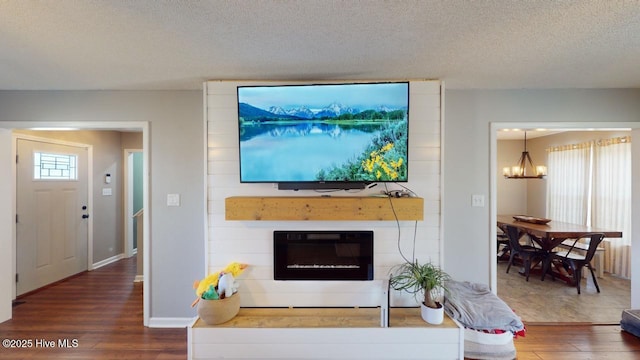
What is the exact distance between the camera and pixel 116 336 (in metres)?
2.60

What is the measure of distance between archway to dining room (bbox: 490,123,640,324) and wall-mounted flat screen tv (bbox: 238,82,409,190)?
45.7 inches

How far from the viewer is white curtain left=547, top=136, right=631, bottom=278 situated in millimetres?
4066

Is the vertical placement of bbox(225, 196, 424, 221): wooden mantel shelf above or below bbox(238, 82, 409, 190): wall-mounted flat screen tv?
below

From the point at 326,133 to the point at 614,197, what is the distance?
466cm

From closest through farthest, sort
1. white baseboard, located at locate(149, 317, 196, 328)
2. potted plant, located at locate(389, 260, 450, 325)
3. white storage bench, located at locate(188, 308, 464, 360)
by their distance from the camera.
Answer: white storage bench, located at locate(188, 308, 464, 360)
potted plant, located at locate(389, 260, 450, 325)
white baseboard, located at locate(149, 317, 196, 328)

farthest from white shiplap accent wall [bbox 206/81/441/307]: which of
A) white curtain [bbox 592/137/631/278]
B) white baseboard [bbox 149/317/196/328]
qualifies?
white curtain [bbox 592/137/631/278]

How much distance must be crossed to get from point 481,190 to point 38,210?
5332 millimetres

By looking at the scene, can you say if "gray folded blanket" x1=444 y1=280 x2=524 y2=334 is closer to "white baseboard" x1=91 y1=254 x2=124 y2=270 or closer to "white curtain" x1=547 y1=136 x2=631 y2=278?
"white curtain" x1=547 y1=136 x2=631 y2=278

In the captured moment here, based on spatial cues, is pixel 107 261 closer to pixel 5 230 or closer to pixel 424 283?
pixel 5 230

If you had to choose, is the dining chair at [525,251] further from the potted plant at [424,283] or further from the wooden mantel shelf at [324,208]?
the wooden mantel shelf at [324,208]

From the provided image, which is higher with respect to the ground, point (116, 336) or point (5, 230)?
point (5, 230)

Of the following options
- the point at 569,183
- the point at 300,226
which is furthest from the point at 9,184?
the point at 569,183

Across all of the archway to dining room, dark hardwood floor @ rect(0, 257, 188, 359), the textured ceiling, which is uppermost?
the textured ceiling

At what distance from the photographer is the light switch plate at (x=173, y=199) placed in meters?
2.78
